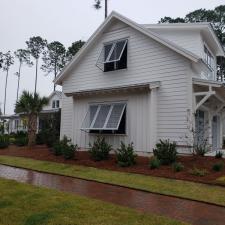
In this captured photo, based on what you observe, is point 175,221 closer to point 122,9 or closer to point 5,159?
point 5,159

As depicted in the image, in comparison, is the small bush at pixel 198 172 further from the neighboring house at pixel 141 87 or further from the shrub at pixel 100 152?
the shrub at pixel 100 152

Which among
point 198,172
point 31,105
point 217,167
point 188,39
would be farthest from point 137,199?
point 31,105

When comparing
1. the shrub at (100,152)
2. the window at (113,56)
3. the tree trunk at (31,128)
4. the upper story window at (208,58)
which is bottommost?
the shrub at (100,152)

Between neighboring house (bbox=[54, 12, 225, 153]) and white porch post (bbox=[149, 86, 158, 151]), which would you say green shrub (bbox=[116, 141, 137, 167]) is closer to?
white porch post (bbox=[149, 86, 158, 151])

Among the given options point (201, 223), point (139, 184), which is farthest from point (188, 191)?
point (201, 223)

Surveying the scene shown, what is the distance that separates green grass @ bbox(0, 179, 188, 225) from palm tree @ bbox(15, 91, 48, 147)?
1269 cm

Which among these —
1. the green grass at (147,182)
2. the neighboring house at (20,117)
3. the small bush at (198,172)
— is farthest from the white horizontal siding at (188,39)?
the neighboring house at (20,117)

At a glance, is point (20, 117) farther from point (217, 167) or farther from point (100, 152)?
point (217, 167)

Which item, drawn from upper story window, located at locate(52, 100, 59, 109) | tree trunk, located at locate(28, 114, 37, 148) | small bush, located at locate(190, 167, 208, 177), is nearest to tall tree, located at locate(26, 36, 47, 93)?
upper story window, located at locate(52, 100, 59, 109)

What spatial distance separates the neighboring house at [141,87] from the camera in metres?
13.6

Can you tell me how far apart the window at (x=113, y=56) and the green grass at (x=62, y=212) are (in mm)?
9364

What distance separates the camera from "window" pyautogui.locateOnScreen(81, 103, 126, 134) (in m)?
15.0

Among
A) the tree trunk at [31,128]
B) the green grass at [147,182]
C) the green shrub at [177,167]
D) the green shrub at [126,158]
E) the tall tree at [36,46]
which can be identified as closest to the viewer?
the green grass at [147,182]

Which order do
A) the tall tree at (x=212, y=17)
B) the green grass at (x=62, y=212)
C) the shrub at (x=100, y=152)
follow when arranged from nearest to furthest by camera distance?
the green grass at (x=62, y=212) < the shrub at (x=100, y=152) < the tall tree at (x=212, y=17)
